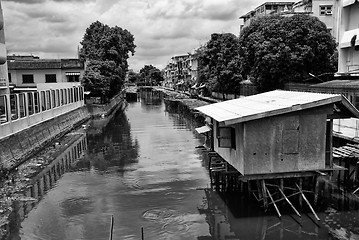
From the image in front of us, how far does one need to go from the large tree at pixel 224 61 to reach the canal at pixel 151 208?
26.5 meters

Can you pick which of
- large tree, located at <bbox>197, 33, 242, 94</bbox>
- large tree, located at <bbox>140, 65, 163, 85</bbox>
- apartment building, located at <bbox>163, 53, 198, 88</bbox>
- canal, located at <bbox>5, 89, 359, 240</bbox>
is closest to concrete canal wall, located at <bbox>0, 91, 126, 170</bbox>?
canal, located at <bbox>5, 89, 359, 240</bbox>

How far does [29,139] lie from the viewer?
27.6 m

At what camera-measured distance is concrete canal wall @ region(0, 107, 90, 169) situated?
890 inches

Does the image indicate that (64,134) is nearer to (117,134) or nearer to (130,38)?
(117,134)

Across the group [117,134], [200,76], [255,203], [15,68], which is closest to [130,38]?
[200,76]

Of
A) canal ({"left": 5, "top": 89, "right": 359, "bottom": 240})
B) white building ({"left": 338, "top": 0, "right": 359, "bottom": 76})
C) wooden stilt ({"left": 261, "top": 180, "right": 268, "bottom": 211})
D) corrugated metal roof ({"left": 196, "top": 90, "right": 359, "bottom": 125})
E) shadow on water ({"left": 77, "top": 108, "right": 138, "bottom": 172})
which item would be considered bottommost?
canal ({"left": 5, "top": 89, "right": 359, "bottom": 240})

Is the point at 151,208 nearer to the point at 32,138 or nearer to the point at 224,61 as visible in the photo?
the point at 32,138

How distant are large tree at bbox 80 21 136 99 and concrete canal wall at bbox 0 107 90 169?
14120 millimetres

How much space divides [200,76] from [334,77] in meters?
37.1

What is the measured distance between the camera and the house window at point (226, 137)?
16359 mm

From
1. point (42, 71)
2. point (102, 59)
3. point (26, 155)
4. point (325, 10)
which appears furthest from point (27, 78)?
point (325, 10)

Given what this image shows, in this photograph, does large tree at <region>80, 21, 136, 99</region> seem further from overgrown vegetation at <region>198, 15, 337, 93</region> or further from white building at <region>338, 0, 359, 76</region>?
white building at <region>338, 0, 359, 76</region>

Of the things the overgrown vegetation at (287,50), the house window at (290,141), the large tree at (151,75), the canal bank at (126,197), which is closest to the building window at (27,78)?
the canal bank at (126,197)

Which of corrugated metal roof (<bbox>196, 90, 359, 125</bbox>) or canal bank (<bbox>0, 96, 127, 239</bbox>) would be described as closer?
corrugated metal roof (<bbox>196, 90, 359, 125</bbox>)
